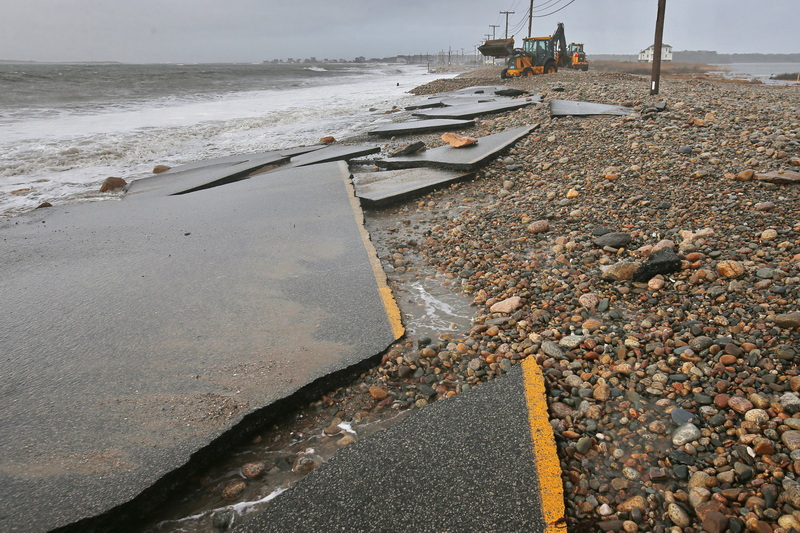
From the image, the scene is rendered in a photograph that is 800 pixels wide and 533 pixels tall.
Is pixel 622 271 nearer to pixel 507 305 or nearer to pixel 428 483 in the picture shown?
pixel 507 305

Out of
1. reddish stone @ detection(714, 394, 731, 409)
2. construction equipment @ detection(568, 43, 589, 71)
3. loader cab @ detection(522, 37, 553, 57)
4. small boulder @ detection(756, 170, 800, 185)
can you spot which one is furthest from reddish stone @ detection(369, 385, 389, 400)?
construction equipment @ detection(568, 43, 589, 71)

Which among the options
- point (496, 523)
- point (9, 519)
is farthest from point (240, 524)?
point (496, 523)

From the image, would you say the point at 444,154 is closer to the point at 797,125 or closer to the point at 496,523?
the point at 797,125

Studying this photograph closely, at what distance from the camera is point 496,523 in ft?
4.51

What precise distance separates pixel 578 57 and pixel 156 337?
38.2 meters

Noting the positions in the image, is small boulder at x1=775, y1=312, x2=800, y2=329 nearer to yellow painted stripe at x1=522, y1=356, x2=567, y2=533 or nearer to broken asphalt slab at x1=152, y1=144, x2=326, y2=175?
yellow painted stripe at x1=522, y1=356, x2=567, y2=533

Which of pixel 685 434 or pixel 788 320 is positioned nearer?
pixel 685 434

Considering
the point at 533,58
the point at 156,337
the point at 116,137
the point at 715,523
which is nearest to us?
the point at 715,523

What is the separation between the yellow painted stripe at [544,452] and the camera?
55.0 inches

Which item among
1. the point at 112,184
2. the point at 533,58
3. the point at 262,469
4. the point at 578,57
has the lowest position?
the point at 262,469

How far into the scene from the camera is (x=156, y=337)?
2463 millimetres

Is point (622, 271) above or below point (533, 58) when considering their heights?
below

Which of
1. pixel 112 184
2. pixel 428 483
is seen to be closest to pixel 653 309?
pixel 428 483

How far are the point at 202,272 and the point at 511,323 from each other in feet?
7.29
